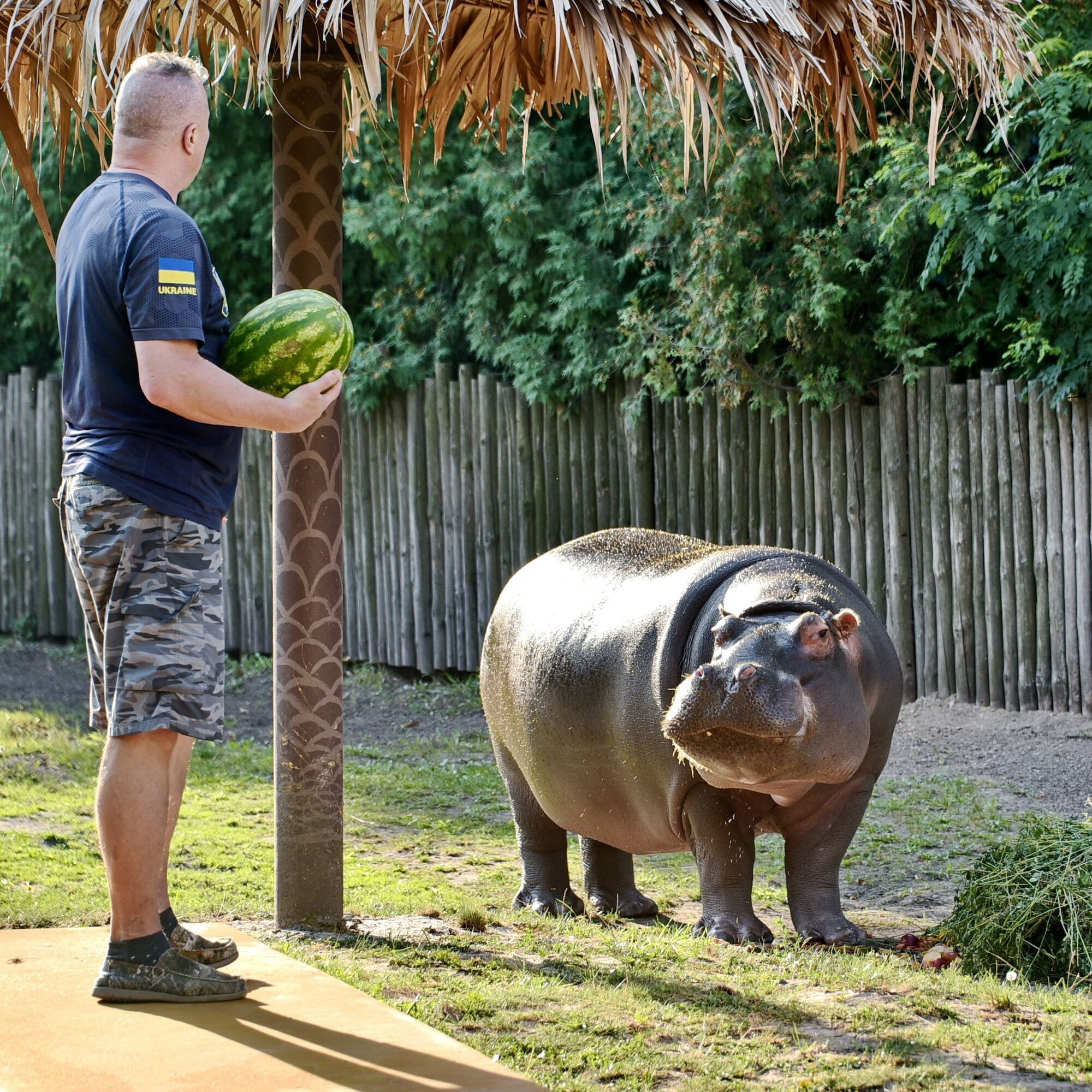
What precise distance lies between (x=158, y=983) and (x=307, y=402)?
4.19 ft

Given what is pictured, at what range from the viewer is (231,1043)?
9.24 ft

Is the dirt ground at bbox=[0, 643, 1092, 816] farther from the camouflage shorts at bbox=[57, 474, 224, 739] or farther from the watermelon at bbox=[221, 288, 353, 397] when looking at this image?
the camouflage shorts at bbox=[57, 474, 224, 739]

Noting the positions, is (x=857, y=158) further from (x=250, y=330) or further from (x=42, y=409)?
(x=42, y=409)

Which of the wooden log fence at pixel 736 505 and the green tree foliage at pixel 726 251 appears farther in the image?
the wooden log fence at pixel 736 505

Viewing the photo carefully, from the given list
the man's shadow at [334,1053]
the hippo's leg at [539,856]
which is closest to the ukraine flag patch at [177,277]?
the man's shadow at [334,1053]

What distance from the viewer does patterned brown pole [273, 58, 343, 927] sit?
4.14 m

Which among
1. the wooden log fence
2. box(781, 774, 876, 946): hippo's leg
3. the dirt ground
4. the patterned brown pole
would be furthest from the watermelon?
the wooden log fence

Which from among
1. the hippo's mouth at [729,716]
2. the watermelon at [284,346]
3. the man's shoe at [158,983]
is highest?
the watermelon at [284,346]

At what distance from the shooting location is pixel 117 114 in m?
3.30

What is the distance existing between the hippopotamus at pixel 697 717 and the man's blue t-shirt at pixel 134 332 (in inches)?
57.3

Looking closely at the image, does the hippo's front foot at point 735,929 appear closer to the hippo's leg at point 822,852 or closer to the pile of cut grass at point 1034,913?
the hippo's leg at point 822,852

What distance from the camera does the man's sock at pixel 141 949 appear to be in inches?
122

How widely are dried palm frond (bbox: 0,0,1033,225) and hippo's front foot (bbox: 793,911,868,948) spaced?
232 cm

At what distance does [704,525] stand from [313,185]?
19.7ft
